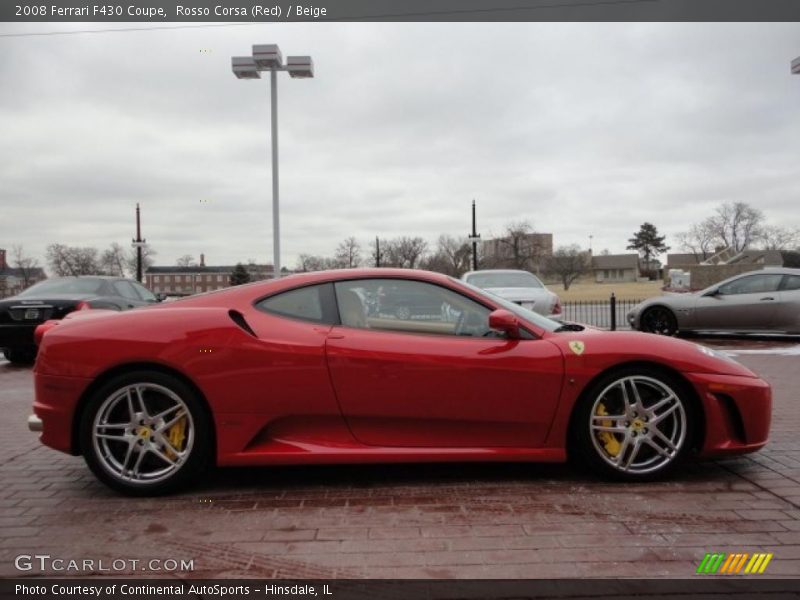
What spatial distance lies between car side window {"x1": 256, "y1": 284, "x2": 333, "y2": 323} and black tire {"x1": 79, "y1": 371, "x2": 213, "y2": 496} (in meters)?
0.66

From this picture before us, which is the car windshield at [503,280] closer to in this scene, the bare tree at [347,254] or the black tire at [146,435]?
the black tire at [146,435]

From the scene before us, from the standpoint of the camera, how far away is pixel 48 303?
8.94m

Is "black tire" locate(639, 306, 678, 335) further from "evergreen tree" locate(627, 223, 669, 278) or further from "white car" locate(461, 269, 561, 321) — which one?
"evergreen tree" locate(627, 223, 669, 278)

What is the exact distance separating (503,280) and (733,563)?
897 centimetres

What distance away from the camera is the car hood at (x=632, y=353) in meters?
3.52

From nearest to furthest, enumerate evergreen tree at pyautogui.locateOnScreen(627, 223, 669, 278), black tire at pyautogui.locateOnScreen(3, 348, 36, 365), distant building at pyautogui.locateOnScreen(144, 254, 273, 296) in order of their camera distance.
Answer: black tire at pyautogui.locateOnScreen(3, 348, 36, 365), distant building at pyautogui.locateOnScreen(144, 254, 273, 296), evergreen tree at pyautogui.locateOnScreen(627, 223, 669, 278)

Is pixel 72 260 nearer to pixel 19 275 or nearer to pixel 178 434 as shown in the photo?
pixel 19 275

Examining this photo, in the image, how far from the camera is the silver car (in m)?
10.7
